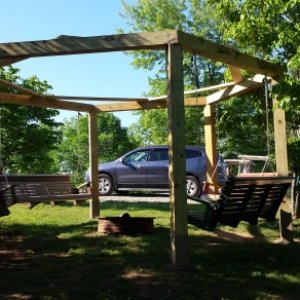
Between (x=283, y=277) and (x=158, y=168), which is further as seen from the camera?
(x=158, y=168)

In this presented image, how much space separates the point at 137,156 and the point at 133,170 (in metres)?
A: 0.54

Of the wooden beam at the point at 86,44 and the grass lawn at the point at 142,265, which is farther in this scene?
the wooden beam at the point at 86,44

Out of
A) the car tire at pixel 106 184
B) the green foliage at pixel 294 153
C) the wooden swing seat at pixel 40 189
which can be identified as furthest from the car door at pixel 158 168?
the green foliage at pixel 294 153

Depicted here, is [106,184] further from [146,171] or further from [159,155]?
[159,155]

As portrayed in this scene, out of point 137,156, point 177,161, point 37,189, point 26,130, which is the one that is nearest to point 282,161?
point 177,161

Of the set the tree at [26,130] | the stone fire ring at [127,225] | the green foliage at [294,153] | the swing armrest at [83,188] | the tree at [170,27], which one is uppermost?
the tree at [170,27]

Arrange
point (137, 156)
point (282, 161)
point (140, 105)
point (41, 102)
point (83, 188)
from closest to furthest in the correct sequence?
point (282, 161), point (41, 102), point (140, 105), point (83, 188), point (137, 156)

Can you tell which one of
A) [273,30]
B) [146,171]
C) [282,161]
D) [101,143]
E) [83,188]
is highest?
[273,30]

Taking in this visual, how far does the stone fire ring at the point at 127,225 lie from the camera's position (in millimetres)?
8406

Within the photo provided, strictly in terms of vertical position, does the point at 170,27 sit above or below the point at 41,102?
above

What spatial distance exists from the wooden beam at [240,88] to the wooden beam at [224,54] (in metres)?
0.65

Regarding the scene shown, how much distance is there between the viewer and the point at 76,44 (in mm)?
6281

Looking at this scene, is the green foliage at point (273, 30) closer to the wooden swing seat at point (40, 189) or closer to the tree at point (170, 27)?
the wooden swing seat at point (40, 189)

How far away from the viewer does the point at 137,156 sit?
17.4 metres
